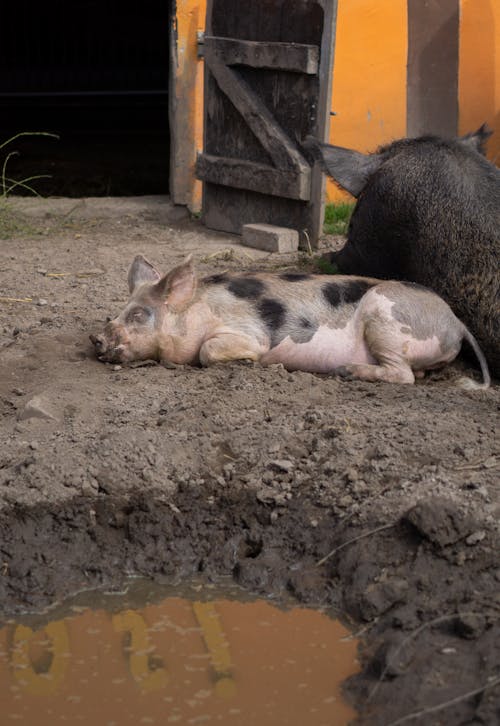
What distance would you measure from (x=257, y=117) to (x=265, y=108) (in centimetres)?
9

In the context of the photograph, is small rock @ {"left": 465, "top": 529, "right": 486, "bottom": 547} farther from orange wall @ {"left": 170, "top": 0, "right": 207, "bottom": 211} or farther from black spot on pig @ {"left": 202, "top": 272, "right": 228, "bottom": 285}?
orange wall @ {"left": 170, "top": 0, "right": 207, "bottom": 211}

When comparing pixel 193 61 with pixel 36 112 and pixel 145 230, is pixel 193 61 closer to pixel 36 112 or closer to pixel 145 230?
pixel 145 230

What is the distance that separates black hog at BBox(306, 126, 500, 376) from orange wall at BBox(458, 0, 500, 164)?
8.14ft

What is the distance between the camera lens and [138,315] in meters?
5.13

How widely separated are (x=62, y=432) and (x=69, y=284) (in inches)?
98.1

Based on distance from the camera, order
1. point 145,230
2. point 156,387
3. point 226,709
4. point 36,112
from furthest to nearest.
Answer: point 36,112, point 145,230, point 156,387, point 226,709

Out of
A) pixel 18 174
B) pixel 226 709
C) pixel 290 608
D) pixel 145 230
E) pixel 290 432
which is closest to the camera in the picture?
pixel 226 709

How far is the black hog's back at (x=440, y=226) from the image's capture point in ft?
18.2

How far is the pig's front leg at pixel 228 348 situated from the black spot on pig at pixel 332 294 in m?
0.43

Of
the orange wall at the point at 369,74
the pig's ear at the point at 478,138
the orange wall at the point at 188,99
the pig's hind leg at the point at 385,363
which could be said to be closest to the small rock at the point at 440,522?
the pig's hind leg at the point at 385,363

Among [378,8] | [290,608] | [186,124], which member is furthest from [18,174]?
[290,608]

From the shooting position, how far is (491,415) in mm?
4539

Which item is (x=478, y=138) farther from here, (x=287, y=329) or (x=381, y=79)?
(x=381, y=79)

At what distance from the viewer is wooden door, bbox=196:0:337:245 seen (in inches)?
289
